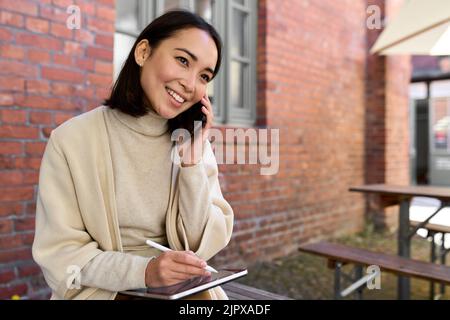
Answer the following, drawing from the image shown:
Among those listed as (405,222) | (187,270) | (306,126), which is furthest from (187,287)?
(306,126)

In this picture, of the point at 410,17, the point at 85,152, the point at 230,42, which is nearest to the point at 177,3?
the point at 230,42

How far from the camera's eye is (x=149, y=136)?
4.55ft

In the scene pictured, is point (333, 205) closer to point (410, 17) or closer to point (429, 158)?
point (410, 17)

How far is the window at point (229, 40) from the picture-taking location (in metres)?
3.12

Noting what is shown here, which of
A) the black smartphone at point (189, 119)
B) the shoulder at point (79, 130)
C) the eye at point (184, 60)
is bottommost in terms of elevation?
the shoulder at point (79, 130)

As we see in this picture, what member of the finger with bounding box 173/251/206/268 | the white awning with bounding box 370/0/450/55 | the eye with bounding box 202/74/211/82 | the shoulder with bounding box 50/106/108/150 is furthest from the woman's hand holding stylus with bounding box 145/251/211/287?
the white awning with bounding box 370/0/450/55

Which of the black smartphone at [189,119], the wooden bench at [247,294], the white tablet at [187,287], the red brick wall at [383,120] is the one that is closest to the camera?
the white tablet at [187,287]

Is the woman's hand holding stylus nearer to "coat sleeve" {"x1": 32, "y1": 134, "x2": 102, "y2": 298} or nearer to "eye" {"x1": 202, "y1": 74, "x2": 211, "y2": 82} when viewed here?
"coat sleeve" {"x1": 32, "y1": 134, "x2": 102, "y2": 298}

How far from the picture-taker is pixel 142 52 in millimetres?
1340

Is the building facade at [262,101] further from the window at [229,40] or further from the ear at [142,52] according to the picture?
the ear at [142,52]

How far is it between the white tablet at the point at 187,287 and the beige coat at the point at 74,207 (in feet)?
0.50

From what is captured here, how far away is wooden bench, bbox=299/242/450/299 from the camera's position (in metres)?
2.38

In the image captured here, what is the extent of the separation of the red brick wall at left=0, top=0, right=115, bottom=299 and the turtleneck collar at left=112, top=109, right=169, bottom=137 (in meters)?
1.18

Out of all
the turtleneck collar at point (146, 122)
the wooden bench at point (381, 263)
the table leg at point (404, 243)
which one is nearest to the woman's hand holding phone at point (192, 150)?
the turtleneck collar at point (146, 122)
